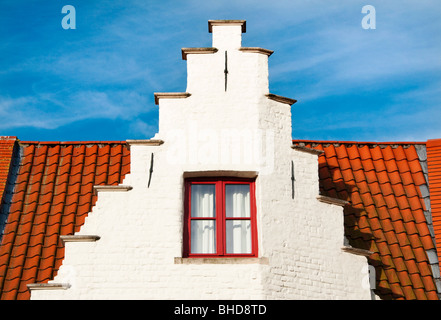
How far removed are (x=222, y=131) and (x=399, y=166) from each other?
4440 millimetres

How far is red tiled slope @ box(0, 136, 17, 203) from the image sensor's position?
668 inches

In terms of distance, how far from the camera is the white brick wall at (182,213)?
13758mm

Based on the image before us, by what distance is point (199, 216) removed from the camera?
1445cm

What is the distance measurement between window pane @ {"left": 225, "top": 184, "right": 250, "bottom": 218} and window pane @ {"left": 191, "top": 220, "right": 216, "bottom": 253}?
1.21 ft

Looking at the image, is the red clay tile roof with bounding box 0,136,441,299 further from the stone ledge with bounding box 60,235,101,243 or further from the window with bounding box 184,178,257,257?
the window with bounding box 184,178,257,257

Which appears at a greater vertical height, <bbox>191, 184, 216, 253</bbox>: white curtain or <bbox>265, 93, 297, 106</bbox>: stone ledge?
<bbox>265, 93, 297, 106</bbox>: stone ledge

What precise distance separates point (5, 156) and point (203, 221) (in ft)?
16.9

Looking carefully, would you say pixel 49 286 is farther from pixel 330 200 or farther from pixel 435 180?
pixel 435 180

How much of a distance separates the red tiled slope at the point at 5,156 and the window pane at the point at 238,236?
4767 millimetres

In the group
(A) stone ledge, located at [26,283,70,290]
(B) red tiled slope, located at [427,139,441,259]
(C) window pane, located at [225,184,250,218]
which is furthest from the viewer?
(B) red tiled slope, located at [427,139,441,259]

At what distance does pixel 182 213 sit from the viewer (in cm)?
1429

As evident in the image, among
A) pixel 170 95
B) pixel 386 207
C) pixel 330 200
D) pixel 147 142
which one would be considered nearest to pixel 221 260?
pixel 330 200

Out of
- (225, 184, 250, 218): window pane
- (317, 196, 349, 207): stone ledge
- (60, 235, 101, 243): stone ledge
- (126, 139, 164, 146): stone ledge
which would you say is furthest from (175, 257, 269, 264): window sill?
(126, 139, 164, 146): stone ledge

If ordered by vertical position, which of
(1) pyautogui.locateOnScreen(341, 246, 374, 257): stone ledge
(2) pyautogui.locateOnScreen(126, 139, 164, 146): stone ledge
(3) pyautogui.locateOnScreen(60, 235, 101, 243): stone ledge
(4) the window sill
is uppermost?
(2) pyautogui.locateOnScreen(126, 139, 164, 146): stone ledge
